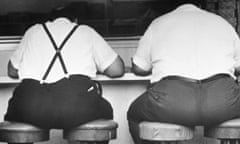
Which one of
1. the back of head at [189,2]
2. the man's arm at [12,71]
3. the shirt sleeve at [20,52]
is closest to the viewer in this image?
the shirt sleeve at [20,52]

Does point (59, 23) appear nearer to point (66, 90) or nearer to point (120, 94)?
point (66, 90)

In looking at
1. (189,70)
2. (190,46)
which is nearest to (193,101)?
(189,70)

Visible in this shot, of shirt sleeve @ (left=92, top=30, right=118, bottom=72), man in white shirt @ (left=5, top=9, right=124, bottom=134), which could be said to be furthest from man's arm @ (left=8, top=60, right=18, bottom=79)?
shirt sleeve @ (left=92, top=30, right=118, bottom=72)

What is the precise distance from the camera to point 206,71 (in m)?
3.73

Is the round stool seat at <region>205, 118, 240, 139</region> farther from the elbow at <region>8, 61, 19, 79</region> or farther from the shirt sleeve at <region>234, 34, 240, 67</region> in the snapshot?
the elbow at <region>8, 61, 19, 79</region>

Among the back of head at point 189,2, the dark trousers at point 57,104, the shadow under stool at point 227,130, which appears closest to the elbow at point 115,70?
the dark trousers at point 57,104

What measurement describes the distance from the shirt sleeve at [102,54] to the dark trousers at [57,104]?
22 cm

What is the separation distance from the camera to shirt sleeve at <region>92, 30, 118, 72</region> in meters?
4.02

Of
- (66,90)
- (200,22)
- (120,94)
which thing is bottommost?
(120,94)

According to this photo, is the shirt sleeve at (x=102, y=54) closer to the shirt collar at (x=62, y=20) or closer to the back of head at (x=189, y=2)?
the shirt collar at (x=62, y=20)

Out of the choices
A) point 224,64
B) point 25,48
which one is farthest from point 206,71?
point 25,48

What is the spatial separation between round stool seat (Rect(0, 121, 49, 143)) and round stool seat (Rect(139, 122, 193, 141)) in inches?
24.4

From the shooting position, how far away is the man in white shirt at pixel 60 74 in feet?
12.2

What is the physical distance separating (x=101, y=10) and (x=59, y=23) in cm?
96
